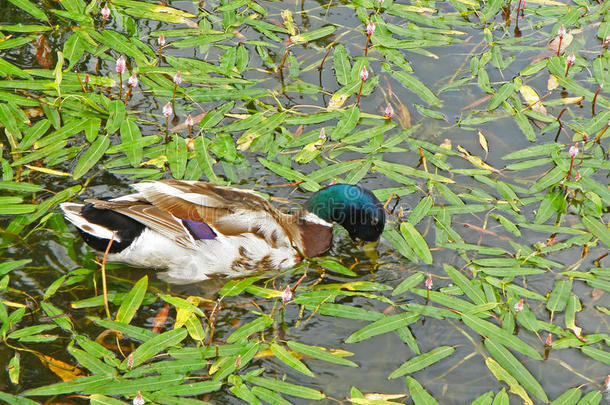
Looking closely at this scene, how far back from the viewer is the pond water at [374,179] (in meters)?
Result: 4.82

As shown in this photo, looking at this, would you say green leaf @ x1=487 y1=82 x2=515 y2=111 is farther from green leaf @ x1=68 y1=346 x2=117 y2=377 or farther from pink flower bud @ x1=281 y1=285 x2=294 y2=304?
green leaf @ x1=68 y1=346 x2=117 y2=377

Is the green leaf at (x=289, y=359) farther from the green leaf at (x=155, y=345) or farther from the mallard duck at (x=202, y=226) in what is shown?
the mallard duck at (x=202, y=226)

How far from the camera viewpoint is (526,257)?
552cm

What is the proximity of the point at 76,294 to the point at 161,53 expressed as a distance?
2748mm

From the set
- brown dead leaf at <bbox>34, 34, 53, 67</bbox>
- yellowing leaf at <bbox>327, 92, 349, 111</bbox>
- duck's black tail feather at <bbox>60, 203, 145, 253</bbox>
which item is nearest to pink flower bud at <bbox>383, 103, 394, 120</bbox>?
yellowing leaf at <bbox>327, 92, 349, 111</bbox>

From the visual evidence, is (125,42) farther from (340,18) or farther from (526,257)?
→ (526,257)

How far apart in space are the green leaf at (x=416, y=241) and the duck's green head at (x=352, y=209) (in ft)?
0.68

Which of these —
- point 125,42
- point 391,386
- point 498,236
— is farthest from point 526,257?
point 125,42

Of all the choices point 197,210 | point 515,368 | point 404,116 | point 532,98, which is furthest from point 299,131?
point 515,368

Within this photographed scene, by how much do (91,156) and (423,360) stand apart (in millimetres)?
2952

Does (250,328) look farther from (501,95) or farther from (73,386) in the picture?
(501,95)

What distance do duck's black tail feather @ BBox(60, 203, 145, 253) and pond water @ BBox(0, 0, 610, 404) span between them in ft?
0.88

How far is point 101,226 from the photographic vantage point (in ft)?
17.0

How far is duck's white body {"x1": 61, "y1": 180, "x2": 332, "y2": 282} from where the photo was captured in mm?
5242
